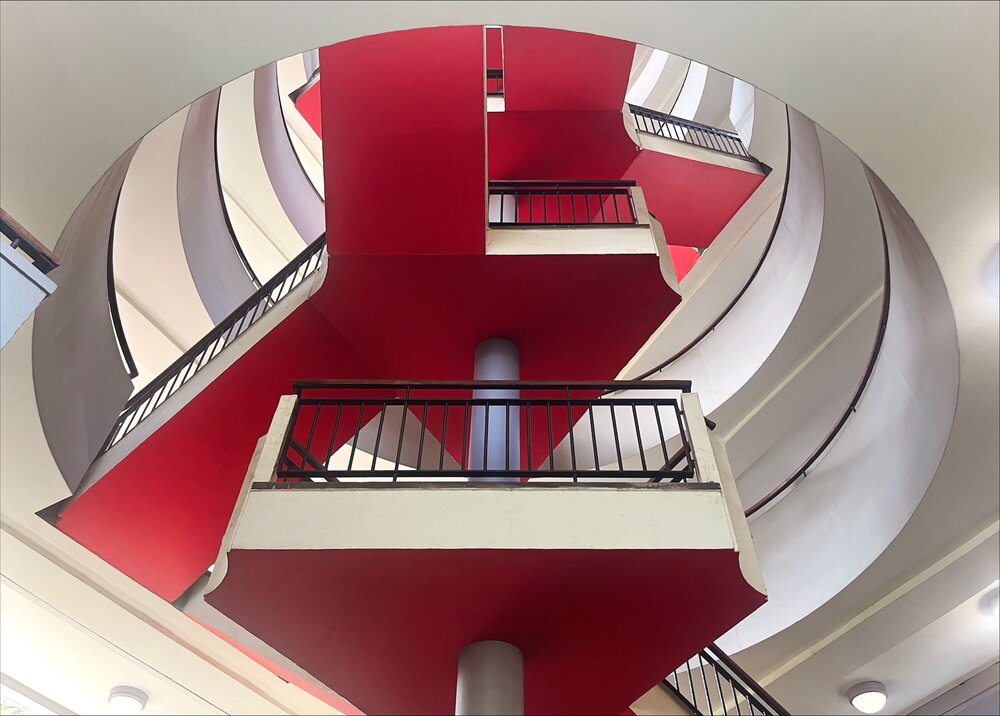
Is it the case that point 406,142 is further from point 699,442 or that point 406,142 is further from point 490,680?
point 490,680

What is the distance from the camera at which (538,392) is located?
6453 mm

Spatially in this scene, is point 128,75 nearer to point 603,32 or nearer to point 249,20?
point 249,20

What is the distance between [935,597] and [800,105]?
4398mm

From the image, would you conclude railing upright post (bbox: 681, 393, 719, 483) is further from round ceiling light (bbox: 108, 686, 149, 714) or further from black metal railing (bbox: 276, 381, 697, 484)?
round ceiling light (bbox: 108, 686, 149, 714)

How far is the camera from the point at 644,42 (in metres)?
3.48

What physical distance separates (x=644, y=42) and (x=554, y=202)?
5.63 meters

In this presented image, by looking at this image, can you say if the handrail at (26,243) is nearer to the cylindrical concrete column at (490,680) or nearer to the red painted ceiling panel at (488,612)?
the red painted ceiling panel at (488,612)

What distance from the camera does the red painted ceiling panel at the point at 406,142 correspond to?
16.4ft

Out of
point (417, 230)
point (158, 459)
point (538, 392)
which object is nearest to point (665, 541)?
point (538, 392)

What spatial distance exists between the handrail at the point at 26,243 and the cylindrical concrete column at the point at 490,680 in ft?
9.90

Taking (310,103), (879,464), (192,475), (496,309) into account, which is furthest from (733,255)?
(192,475)

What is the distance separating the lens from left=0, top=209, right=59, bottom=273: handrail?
10.6ft

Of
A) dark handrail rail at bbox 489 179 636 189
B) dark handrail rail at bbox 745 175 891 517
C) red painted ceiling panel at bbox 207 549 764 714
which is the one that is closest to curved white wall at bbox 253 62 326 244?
dark handrail rail at bbox 489 179 636 189

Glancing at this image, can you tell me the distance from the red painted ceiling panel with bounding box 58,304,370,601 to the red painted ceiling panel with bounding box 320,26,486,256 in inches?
40.3
